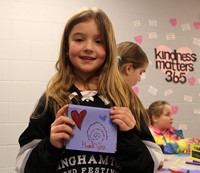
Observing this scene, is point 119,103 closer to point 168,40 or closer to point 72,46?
point 72,46

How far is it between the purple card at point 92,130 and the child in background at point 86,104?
0.06 ft

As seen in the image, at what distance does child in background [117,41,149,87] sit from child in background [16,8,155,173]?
584 mm

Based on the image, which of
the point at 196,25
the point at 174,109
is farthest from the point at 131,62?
the point at 196,25

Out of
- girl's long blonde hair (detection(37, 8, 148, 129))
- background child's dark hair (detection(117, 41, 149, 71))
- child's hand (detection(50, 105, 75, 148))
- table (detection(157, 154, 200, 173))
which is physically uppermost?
background child's dark hair (detection(117, 41, 149, 71))

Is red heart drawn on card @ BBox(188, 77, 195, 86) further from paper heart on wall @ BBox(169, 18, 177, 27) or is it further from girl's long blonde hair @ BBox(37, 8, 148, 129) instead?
girl's long blonde hair @ BBox(37, 8, 148, 129)

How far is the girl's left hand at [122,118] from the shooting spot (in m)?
0.82

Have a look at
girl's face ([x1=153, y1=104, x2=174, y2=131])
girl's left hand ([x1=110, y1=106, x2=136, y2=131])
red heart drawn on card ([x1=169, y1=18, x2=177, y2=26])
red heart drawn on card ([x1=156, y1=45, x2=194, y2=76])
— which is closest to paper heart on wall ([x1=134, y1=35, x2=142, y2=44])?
red heart drawn on card ([x1=156, y1=45, x2=194, y2=76])

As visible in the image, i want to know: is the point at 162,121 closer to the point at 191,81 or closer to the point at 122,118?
the point at 191,81

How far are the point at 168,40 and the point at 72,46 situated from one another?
226cm

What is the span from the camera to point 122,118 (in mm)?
823

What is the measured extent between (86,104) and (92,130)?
0.12 meters

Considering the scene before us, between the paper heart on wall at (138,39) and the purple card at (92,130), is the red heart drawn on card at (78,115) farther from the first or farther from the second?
the paper heart on wall at (138,39)

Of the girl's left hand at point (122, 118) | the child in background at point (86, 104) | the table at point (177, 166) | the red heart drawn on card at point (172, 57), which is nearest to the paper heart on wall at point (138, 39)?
the red heart drawn on card at point (172, 57)

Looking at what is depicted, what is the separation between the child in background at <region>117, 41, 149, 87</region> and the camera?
61.8 inches
